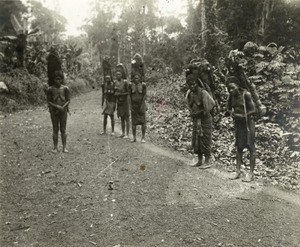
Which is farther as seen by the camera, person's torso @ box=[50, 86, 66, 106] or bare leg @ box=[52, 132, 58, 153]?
bare leg @ box=[52, 132, 58, 153]

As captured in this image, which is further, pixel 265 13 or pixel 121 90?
pixel 265 13

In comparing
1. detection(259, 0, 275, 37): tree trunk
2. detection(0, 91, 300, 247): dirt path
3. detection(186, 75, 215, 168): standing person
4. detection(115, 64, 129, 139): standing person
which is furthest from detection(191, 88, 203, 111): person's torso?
detection(259, 0, 275, 37): tree trunk

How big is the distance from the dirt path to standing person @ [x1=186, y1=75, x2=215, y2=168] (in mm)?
651

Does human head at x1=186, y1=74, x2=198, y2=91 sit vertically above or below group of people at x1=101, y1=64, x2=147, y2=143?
above

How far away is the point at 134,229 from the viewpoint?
5.46m

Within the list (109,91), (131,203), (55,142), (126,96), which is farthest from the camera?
(109,91)

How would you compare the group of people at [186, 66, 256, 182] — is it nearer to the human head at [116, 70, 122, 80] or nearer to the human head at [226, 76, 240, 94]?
the human head at [226, 76, 240, 94]

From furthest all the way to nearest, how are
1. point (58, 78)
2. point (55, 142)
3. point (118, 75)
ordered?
point (118, 75) < point (55, 142) < point (58, 78)

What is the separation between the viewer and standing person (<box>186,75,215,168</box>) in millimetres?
7750

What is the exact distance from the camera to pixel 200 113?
7.91 meters

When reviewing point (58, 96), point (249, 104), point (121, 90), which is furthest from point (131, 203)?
point (121, 90)

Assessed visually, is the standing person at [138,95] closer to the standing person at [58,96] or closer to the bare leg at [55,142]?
the standing person at [58,96]

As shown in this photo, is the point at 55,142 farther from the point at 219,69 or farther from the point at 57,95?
the point at 219,69

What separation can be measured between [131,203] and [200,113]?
103 inches
